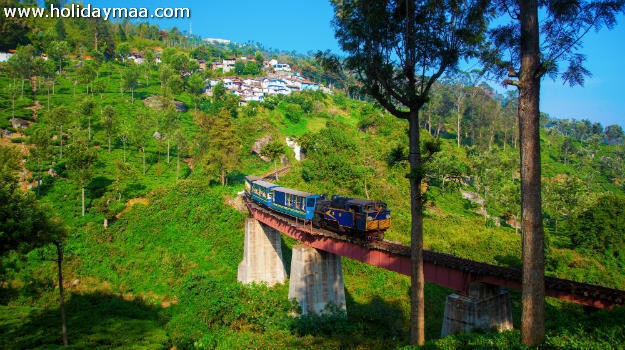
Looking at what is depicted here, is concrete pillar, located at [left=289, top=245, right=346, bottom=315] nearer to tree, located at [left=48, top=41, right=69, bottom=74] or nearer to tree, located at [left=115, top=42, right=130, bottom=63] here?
tree, located at [left=48, top=41, right=69, bottom=74]

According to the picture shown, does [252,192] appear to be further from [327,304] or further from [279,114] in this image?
[279,114]

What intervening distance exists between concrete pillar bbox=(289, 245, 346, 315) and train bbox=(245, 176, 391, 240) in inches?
88.3

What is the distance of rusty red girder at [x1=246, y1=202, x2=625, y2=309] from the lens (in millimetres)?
12500

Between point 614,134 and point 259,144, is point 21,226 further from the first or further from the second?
point 614,134

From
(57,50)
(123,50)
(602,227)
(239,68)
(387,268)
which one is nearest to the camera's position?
(387,268)

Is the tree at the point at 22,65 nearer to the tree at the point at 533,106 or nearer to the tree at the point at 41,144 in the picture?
the tree at the point at 41,144

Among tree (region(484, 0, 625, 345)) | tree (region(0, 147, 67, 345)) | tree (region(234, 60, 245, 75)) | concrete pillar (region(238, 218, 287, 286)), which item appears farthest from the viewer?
tree (region(234, 60, 245, 75))

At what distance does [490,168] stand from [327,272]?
49994mm

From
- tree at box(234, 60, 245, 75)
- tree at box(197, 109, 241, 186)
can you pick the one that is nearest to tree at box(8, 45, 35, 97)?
tree at box(197, 109, 241, 186)

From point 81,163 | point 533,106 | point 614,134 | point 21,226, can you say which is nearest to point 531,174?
point 533,106

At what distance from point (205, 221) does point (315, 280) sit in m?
21.5

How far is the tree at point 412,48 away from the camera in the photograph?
1147 centimetres

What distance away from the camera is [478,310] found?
1420 cm

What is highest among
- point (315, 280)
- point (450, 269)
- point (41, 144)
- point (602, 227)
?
point (41, 144)
